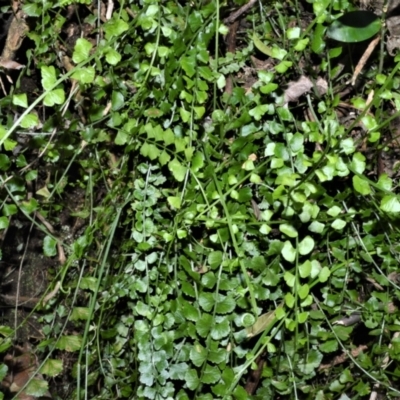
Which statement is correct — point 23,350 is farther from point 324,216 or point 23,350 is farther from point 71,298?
point 324,216

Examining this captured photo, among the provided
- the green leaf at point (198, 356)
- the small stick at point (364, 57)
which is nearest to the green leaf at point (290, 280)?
the green leaf at point (198, 356)

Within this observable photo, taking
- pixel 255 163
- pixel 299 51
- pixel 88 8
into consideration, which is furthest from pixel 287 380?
pixel 88 8

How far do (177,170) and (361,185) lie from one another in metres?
0.40

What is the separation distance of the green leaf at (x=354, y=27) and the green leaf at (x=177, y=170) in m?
0.43

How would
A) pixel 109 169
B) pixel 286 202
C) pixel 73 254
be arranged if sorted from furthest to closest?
pixel 109 169
pixel 73 254
pixel 286 202

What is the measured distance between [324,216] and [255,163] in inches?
8.0

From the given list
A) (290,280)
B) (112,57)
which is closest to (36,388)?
(290,280)

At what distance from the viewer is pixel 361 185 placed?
1.32 m

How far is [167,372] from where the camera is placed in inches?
57.7

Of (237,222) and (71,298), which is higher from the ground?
(237,222)

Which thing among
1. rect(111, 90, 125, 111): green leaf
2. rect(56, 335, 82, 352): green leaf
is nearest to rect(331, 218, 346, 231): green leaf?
rect(111, 90, 125, 111): green leaf

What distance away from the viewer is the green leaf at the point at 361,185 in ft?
4.32

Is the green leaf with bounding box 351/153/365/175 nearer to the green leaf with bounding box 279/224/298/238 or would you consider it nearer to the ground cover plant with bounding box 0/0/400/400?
the ground cover plant with bounding box 0/0/400/400

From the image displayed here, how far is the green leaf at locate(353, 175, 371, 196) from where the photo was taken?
4.32ft
